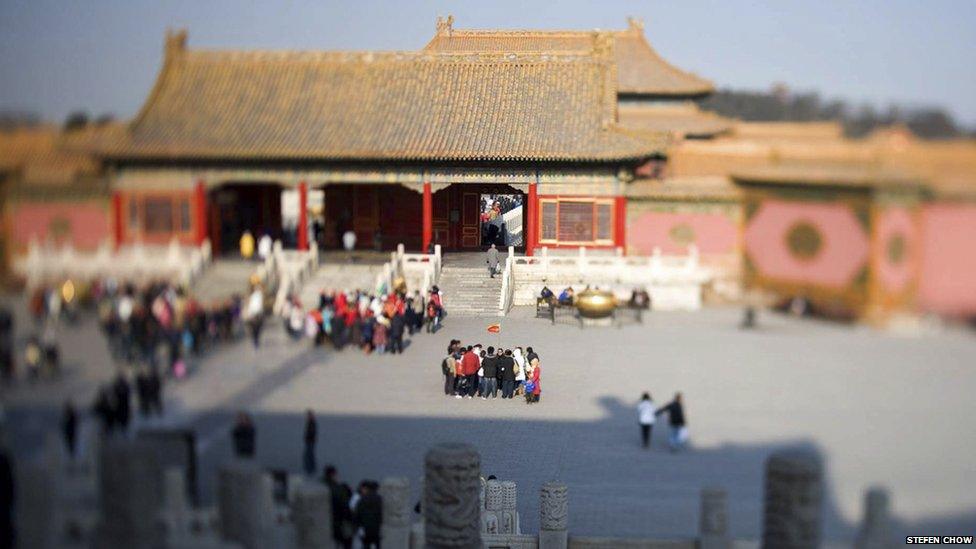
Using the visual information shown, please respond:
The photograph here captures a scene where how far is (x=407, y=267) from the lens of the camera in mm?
7758

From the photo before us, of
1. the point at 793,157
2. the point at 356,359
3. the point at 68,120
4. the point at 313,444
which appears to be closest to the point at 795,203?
the point at 793,157

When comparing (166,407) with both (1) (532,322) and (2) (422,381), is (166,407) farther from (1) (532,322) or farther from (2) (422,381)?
(1) (532,322)

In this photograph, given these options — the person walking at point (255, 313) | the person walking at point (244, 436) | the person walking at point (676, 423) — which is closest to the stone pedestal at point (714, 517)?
the person walking at point (676, 423)

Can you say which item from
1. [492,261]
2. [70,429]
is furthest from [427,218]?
[70,429]

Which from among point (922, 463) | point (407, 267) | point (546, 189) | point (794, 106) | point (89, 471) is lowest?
point (922, 463)

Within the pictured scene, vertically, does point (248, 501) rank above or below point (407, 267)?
below

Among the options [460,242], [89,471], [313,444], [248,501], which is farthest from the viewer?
[460,242]

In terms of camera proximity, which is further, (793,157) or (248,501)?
(793,157)

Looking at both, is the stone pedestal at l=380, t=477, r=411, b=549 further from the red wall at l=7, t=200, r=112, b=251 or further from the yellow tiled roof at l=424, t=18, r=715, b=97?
the yellow tiled roof at l=424, t=18, r=715, b=97

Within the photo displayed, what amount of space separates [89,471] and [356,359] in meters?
2.29

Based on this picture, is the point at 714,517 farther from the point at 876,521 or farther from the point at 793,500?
the point at 876,521

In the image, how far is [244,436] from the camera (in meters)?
6.33

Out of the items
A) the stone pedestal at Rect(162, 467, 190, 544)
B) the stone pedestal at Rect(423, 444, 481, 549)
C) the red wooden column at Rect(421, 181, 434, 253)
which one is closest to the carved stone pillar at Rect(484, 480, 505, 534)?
the stone pedestal at Rect(423, 444, 481, 549)

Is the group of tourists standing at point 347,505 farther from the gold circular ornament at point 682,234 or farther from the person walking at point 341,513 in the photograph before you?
Answer: the gold circular ornament at point 682,234
